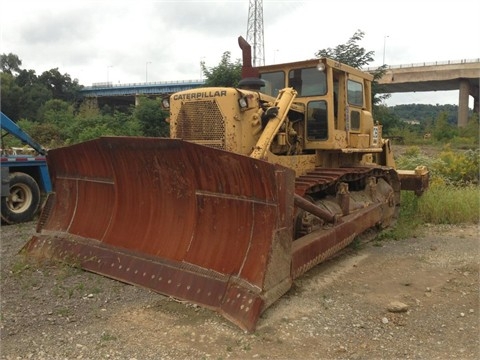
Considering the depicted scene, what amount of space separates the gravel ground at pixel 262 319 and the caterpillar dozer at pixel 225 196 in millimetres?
227

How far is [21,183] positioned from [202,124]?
15.4 ft

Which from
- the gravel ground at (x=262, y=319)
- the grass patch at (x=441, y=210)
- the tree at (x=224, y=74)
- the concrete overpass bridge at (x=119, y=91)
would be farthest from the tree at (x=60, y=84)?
the gravel ground at (x=262, y=319)

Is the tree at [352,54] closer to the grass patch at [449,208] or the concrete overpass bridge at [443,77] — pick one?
the grass patch at [449,208]

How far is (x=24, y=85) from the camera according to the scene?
159 ft

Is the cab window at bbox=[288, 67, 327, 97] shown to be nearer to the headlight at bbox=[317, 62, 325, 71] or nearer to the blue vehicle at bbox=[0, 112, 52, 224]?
the headlight at bbox=[317, 62, 325, 71]

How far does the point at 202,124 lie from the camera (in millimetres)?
5480

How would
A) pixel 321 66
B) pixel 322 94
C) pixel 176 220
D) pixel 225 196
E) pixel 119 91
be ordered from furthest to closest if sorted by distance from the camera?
1. pixel 119 91
2. pixel 322 94
3. pixel 321 66
4. pixel 176 220
5. pixel 225 196

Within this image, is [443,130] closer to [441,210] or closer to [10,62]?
[441,210]

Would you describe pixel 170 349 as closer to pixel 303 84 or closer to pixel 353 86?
pixel 303 84

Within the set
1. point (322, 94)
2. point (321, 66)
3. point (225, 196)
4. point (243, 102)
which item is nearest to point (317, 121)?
point (322, 94)

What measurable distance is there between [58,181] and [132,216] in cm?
132

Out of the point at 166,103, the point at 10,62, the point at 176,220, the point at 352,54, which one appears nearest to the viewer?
the point at 176,220

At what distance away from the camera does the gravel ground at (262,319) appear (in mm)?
3395

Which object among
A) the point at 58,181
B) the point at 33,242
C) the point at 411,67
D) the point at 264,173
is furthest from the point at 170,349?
the point at 411,67
